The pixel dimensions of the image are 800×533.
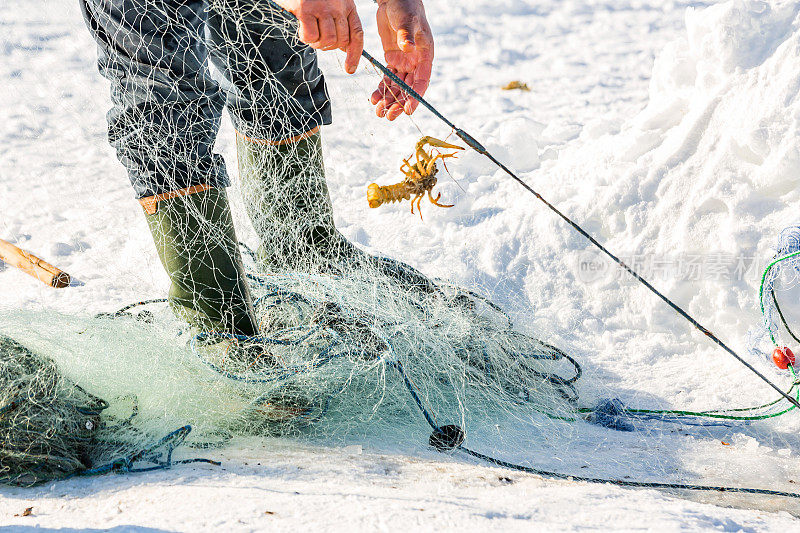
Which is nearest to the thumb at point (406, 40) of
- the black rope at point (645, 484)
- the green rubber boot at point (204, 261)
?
the green rubber boot at point (204, 261)

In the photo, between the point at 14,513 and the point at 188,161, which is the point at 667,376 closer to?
the point at 188,161

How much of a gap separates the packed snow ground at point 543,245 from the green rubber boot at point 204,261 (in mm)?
420

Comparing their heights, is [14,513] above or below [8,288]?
below

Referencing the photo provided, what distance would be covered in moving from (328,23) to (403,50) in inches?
12.5

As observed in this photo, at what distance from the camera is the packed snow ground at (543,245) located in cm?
133

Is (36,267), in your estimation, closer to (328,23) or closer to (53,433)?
(53,433)

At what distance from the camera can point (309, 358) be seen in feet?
6.34

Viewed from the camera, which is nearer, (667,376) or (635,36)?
(667,376)

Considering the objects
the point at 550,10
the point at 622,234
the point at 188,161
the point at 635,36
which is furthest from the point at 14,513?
the point at 550,10

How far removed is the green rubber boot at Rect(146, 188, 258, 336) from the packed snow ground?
0.42 metres

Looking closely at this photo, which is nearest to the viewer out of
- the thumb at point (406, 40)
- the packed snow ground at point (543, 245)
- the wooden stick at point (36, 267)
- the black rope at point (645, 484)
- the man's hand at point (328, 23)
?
the packed snow ground at point (543, 245)

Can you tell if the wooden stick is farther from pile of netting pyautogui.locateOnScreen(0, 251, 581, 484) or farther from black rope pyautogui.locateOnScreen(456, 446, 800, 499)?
black rope pyautogui.locateOnScreen(456, 446, 800, 499)

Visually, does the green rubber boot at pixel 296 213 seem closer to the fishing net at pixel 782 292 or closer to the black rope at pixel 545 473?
Result: the black rope at pixel 545 473

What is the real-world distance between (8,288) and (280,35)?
6.15ft
